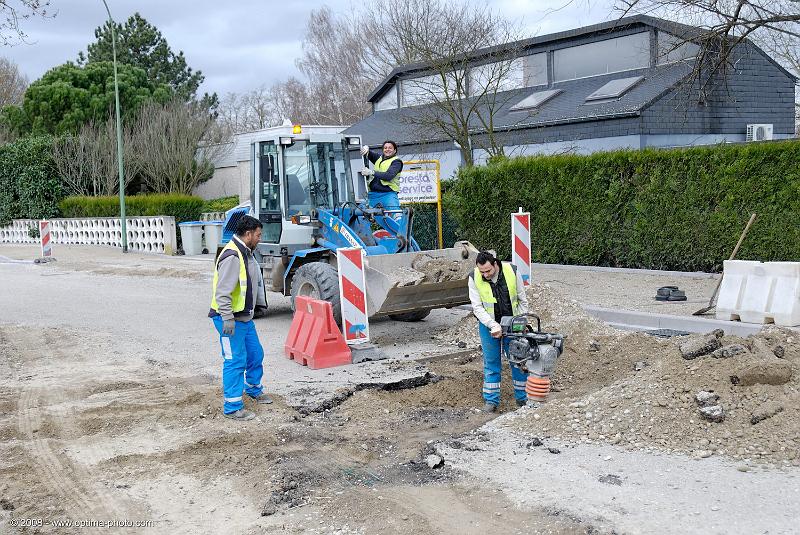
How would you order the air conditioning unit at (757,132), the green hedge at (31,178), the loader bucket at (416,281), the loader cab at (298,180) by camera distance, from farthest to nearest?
the green hedge at (31,178), the air conditioning unit at (757,132), the loader cab at (298,180), the loader bucket at (416,281)

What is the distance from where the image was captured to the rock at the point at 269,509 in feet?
17.5

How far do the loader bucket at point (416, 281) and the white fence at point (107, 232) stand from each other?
18.0 metres

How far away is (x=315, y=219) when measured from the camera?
11961 mm

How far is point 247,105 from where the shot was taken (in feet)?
216

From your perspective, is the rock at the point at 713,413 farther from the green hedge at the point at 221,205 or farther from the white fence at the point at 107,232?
the green hedge at the point at 221,205

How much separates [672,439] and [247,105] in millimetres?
62893

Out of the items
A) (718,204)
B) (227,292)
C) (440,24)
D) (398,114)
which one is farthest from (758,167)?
(398,114)

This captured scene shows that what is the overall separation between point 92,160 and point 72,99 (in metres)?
5.08

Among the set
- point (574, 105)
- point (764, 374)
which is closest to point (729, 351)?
point (764, 374)

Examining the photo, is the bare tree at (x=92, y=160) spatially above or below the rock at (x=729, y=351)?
above

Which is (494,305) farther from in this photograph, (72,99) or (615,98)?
(72,99)

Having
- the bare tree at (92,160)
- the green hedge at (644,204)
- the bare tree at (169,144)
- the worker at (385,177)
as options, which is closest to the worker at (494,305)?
the worker at (385,177)

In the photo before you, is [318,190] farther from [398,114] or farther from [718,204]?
[398,114]

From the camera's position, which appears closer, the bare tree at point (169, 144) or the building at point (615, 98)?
the building at point (615, 98)
